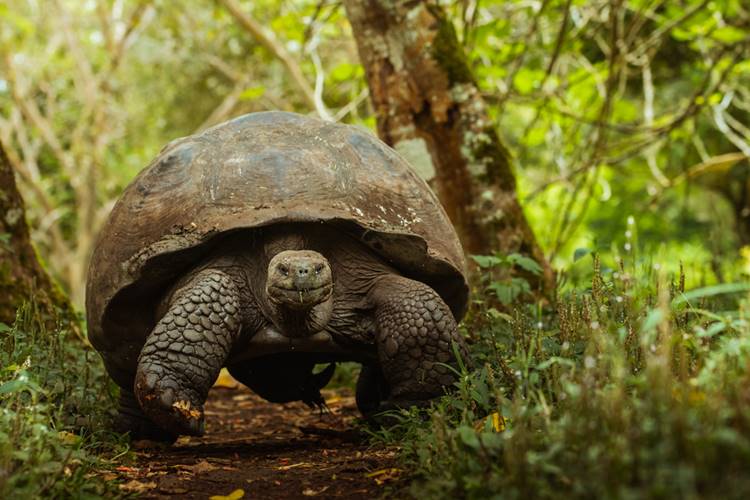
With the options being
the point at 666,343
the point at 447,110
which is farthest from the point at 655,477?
the point at 447,110

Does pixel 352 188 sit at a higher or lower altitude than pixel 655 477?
higher

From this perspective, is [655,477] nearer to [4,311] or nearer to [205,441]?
[205,441]

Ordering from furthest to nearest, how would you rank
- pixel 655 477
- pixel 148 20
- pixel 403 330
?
1. pixel 148 20
2. pixel 403 330
3. pixel 655 477

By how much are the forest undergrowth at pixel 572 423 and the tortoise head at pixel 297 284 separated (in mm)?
537

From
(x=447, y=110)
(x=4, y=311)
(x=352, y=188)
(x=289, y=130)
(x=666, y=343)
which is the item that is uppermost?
(x=447, y=110)

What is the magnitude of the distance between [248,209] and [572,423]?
1.78 m

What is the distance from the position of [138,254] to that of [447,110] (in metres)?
2.27

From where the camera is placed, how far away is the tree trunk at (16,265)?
4.54 meters

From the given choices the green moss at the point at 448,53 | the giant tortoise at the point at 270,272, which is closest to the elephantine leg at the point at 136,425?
the giant tortoise at the point at 270,272

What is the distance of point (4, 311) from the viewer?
4.47 m

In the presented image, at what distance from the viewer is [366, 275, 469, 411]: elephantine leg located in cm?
321

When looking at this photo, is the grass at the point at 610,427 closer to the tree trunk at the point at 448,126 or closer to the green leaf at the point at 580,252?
the green leaf at the point at 580,252

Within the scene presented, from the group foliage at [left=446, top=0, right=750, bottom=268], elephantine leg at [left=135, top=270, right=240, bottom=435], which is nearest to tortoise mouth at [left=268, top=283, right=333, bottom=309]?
elephantine leg at [left=135, top=270, right=240, bottom=435]

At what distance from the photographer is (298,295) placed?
314 centimetres
